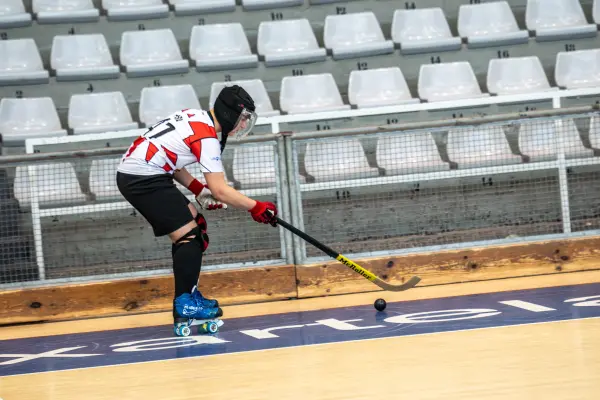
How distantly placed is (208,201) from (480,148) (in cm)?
248

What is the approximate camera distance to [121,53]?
9312 millimetres

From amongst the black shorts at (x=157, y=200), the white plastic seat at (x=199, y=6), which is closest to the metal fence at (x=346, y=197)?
the black shorts at (x=157, y=200)

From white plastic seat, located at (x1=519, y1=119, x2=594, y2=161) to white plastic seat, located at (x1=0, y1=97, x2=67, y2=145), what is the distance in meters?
4.04

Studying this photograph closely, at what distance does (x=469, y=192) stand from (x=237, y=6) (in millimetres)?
3712

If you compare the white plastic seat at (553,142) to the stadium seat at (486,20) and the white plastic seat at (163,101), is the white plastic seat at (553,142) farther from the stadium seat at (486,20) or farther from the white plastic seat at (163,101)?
the white plastic seat at (163,101)

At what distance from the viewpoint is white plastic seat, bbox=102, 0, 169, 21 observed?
956 centimetres

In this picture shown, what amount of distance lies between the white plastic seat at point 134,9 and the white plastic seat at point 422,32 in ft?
7.55

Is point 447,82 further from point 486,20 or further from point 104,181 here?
point 104,181

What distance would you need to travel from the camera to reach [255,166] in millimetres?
7168

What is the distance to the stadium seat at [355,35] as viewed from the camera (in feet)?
30.6

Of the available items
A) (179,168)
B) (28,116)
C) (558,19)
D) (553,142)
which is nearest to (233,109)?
(179,168)

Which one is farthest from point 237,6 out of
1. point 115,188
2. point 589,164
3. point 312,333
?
point 312,333

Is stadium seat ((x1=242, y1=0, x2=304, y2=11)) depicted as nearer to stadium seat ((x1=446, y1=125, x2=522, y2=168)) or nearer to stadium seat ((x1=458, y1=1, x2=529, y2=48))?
stadium seat ((x1=458, y1=1, x2=529, y2=48))

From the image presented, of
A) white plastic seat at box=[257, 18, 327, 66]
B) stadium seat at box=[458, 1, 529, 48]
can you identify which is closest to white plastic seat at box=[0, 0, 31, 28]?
white plastic seat at box=[257, 18, 327, 66]
